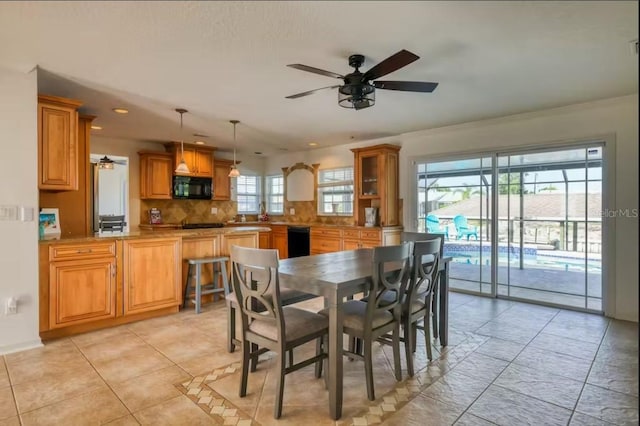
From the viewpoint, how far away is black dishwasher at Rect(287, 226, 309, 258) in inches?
263

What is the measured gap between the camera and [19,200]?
10.2 ft

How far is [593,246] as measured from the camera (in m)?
4.22

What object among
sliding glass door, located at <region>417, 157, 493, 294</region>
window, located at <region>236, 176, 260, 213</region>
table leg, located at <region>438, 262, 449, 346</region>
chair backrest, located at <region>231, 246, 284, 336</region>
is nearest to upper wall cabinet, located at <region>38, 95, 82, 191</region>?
chair backrest, located at <region>231, 246, 284, 336</region>

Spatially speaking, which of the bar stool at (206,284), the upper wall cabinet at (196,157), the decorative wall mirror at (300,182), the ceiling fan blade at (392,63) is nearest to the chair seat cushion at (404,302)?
the ceiling fan blade at (392,63)

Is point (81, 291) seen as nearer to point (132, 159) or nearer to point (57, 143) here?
point (57, 143)

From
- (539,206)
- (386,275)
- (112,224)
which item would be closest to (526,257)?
(539,206)

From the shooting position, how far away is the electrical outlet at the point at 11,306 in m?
3.06

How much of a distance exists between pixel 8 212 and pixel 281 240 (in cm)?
458

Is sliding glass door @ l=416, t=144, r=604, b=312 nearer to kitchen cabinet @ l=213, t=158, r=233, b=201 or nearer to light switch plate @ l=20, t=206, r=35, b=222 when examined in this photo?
kitchen cabinet @ l=213, t=158, r=233, b=201

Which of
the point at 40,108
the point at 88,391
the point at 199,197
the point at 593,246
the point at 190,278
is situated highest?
the point at 40,108

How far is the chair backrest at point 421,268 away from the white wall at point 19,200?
3206 millimetres

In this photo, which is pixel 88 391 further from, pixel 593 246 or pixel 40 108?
pixel 593 246

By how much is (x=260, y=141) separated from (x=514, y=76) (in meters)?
4.23

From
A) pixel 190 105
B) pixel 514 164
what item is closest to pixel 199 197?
pixel 190 105
